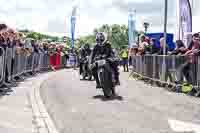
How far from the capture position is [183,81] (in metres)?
16.4

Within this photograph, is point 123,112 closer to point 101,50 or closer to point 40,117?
point 40,117

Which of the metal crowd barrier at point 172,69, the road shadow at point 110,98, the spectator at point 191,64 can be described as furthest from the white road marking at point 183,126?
the spectator at point 191,64

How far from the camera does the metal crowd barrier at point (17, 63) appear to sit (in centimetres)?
1646

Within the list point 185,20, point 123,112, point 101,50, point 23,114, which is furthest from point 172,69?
point 23,114

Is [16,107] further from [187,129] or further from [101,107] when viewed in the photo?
[187,129]

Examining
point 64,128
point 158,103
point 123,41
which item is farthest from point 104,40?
point 123,41

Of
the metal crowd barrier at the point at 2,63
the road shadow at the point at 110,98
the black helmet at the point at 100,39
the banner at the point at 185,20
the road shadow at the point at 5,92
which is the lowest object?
the road shadow at the point at 110,98

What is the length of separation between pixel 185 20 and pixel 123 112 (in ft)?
41.0

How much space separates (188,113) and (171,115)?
0.59 meters

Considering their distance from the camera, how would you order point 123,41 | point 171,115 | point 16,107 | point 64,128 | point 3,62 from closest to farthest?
point 64,128 < point 171,115 < point 16,107 < point 3,62 < point 123,41

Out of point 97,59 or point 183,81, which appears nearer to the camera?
point 97,59

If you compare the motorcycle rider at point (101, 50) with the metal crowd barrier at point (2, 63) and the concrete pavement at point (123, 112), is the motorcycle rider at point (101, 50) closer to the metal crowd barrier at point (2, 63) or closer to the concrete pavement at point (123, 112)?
the concrete pavement at point (123, 112)

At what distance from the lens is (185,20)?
910 inches

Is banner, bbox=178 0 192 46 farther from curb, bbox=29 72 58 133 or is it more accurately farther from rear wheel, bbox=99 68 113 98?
curb, bbox=29 72 58 133
